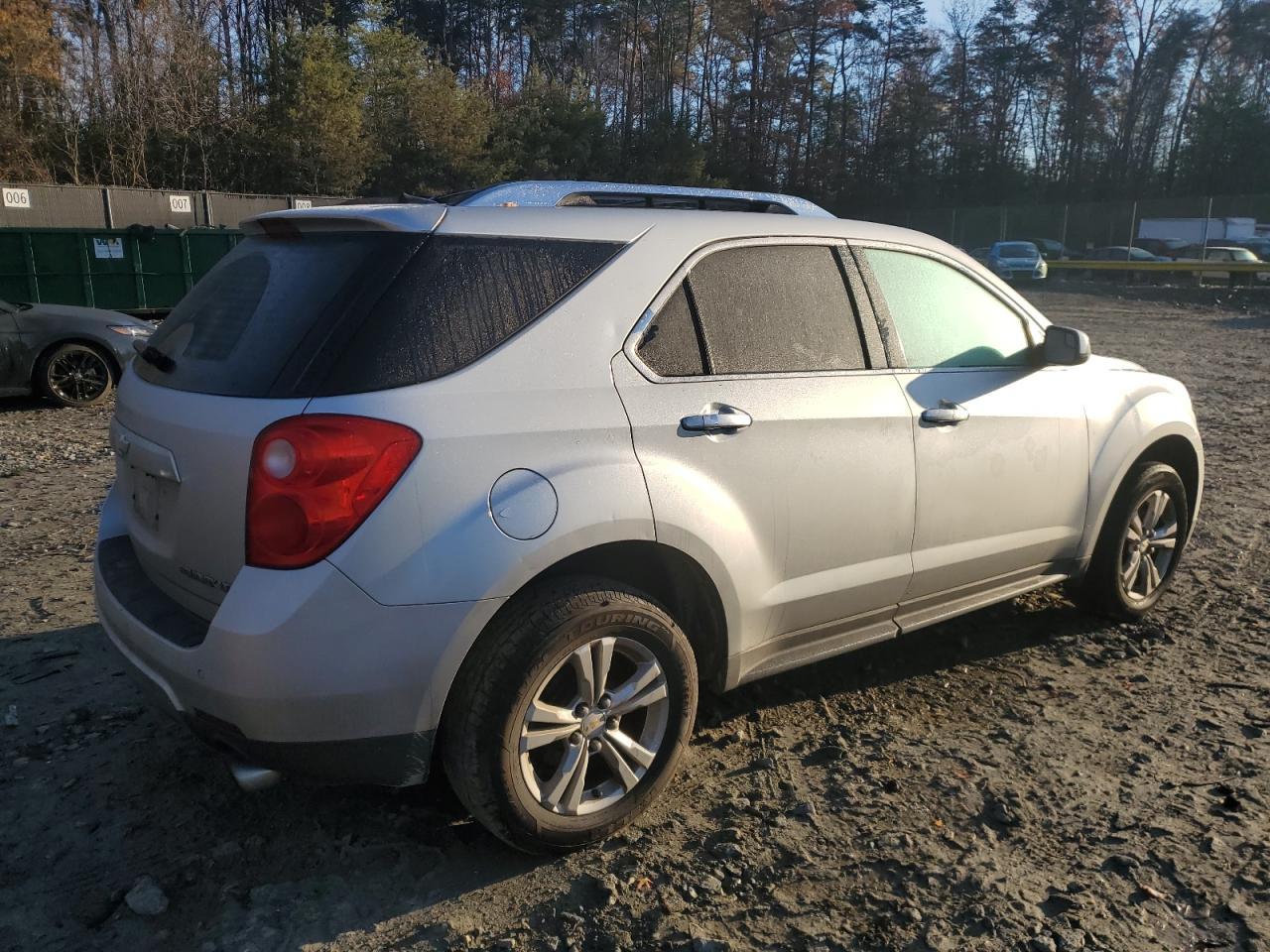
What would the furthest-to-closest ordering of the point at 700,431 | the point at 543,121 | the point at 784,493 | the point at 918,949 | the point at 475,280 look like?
the point at 543,121
the point at 784,493
the point at 700,431
the point at 475,280
the point at 918,949

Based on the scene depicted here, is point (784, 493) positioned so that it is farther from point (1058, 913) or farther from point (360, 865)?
point (360, 865)

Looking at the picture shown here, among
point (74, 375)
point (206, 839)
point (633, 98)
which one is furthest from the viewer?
point (633, 98)

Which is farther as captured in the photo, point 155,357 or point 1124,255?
point 1124,255

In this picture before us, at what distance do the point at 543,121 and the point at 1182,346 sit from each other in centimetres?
3246

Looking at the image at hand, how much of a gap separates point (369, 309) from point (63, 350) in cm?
883

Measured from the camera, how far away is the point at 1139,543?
4.51 meters

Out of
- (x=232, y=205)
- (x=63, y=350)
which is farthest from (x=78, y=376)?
(x=232, y=205)

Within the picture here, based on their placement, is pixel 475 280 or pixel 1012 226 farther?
pixel 1012 226

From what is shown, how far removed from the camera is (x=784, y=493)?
309 centimetres

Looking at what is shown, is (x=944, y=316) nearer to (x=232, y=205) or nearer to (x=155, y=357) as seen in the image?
(x=155, y=357)

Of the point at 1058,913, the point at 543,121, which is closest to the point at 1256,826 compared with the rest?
the point at 1058,913

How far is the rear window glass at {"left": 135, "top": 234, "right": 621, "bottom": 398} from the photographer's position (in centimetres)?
249

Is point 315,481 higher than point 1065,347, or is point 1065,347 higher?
point 1065,347

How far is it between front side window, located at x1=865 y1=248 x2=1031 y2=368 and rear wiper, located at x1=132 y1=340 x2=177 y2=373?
7.50ft
